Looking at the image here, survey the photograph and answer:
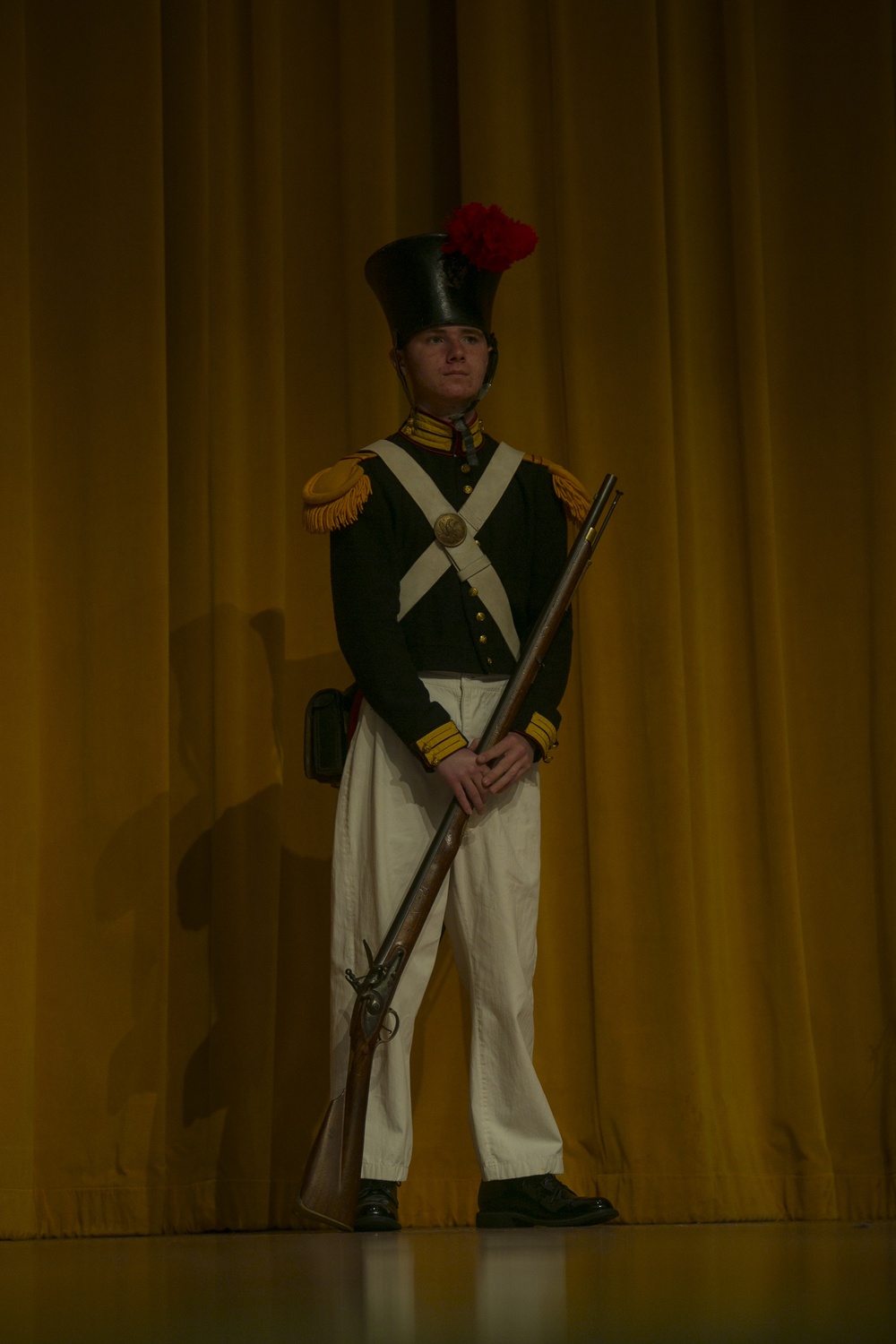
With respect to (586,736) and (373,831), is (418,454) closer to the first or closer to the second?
(373,831)

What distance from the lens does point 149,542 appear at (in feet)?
11.7

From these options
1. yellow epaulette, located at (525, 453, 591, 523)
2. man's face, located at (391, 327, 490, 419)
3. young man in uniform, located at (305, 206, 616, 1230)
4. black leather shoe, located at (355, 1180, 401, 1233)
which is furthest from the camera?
yellow epaulette, located at (525, 453, 591, 523)

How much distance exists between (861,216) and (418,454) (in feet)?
5.68

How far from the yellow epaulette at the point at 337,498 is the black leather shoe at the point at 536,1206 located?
121 cm

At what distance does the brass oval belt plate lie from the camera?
286 centimetres

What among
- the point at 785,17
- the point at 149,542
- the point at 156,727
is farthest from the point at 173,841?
the point at 785,17

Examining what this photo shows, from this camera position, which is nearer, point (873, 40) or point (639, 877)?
point (639, 877)

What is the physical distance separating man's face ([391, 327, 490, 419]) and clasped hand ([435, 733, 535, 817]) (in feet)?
2.20

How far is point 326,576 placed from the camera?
372 centimetres

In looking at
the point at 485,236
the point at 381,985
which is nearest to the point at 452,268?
the point at 485,236

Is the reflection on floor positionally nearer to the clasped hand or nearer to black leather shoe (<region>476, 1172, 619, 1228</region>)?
black leather shoe (<region>476, 1172, 619, 1228</region>)

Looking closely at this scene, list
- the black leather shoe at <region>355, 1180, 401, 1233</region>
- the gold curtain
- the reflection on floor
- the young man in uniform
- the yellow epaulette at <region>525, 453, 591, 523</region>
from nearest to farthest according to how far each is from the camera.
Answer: the reflection on floor, the black leather shoe at <region>355, 1180, 401, 1233</region>, the young man in uniform, the yellow epaulette at <region>525, 453, 591, 523</region>, the gold curtain

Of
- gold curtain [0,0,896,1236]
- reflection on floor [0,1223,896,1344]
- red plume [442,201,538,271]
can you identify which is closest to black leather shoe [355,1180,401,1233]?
reflection on floor [0,1223,896,1344]

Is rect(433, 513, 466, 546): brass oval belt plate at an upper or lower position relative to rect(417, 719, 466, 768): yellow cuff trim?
upper
